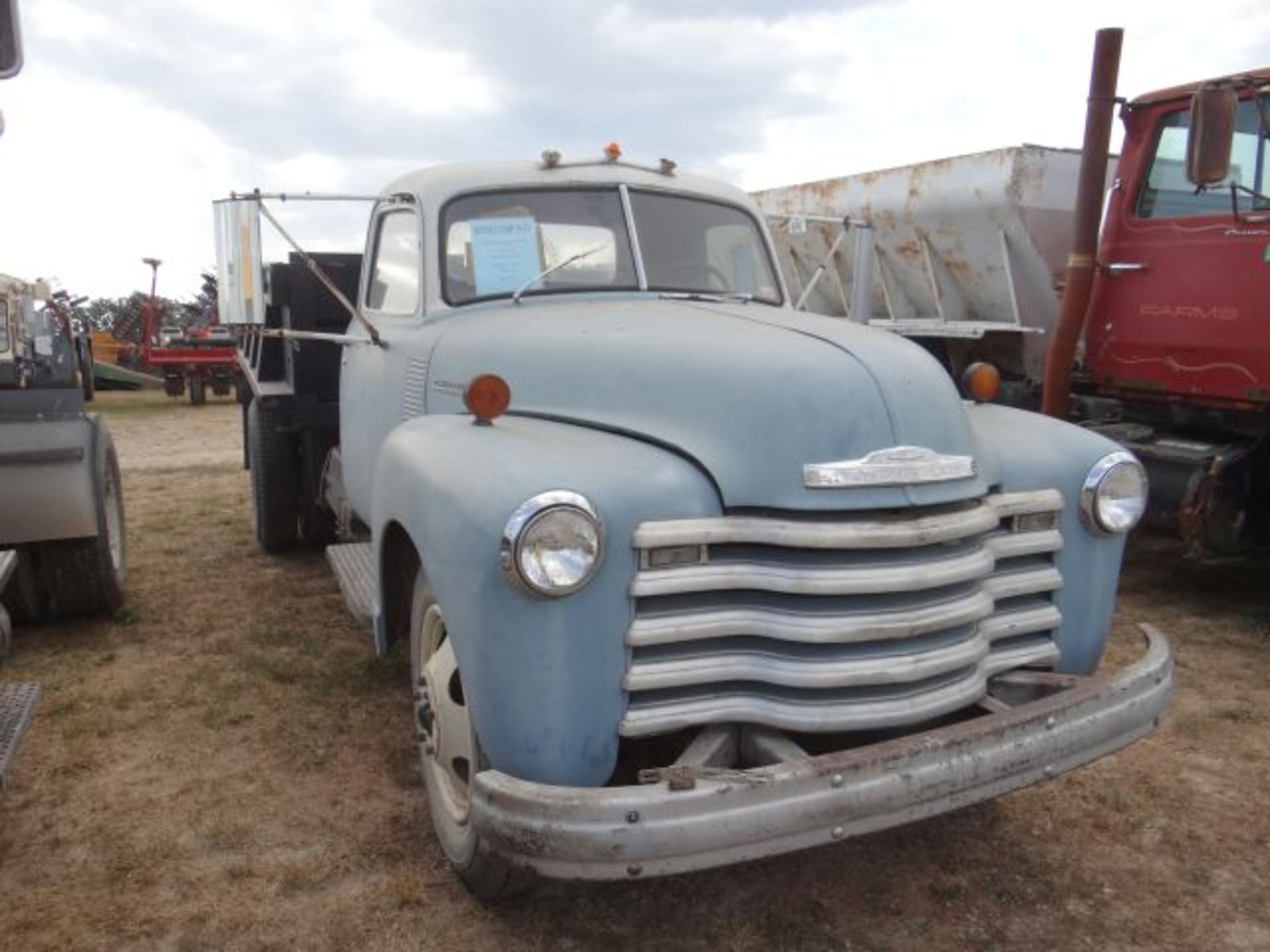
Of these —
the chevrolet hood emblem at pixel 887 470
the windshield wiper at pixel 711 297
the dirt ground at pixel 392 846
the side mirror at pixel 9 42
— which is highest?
the side mirror at pixel 9 42

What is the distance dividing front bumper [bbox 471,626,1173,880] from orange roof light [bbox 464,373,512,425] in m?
0.96

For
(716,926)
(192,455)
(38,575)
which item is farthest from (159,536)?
(716,926)

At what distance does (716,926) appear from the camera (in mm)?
2682

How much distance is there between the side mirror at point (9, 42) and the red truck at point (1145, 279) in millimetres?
2873

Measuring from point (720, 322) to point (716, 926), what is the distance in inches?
65.7

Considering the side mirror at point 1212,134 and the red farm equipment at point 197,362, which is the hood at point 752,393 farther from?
the red farm equipment at point 197,362

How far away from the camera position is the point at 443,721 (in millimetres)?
2721

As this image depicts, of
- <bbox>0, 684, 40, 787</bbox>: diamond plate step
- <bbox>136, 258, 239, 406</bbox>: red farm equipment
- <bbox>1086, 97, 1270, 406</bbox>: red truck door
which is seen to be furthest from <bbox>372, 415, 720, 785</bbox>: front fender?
<bbox>136, 258, 239, 406</bbox>: red farm equipment

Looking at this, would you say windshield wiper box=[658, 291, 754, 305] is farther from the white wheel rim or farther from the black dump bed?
the black dump bed

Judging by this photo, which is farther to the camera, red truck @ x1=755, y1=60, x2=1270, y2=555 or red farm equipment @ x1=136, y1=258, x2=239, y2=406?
red farm equipment @ x1=136, y1=258, x2=239, y2=406

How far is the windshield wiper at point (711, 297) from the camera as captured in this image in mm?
3713

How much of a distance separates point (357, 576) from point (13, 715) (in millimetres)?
1188

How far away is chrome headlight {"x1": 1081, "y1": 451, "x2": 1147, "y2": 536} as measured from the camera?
292 cm

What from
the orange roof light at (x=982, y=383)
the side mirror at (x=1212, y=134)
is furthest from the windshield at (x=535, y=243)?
the side mirror at (x=1212, y=134)
